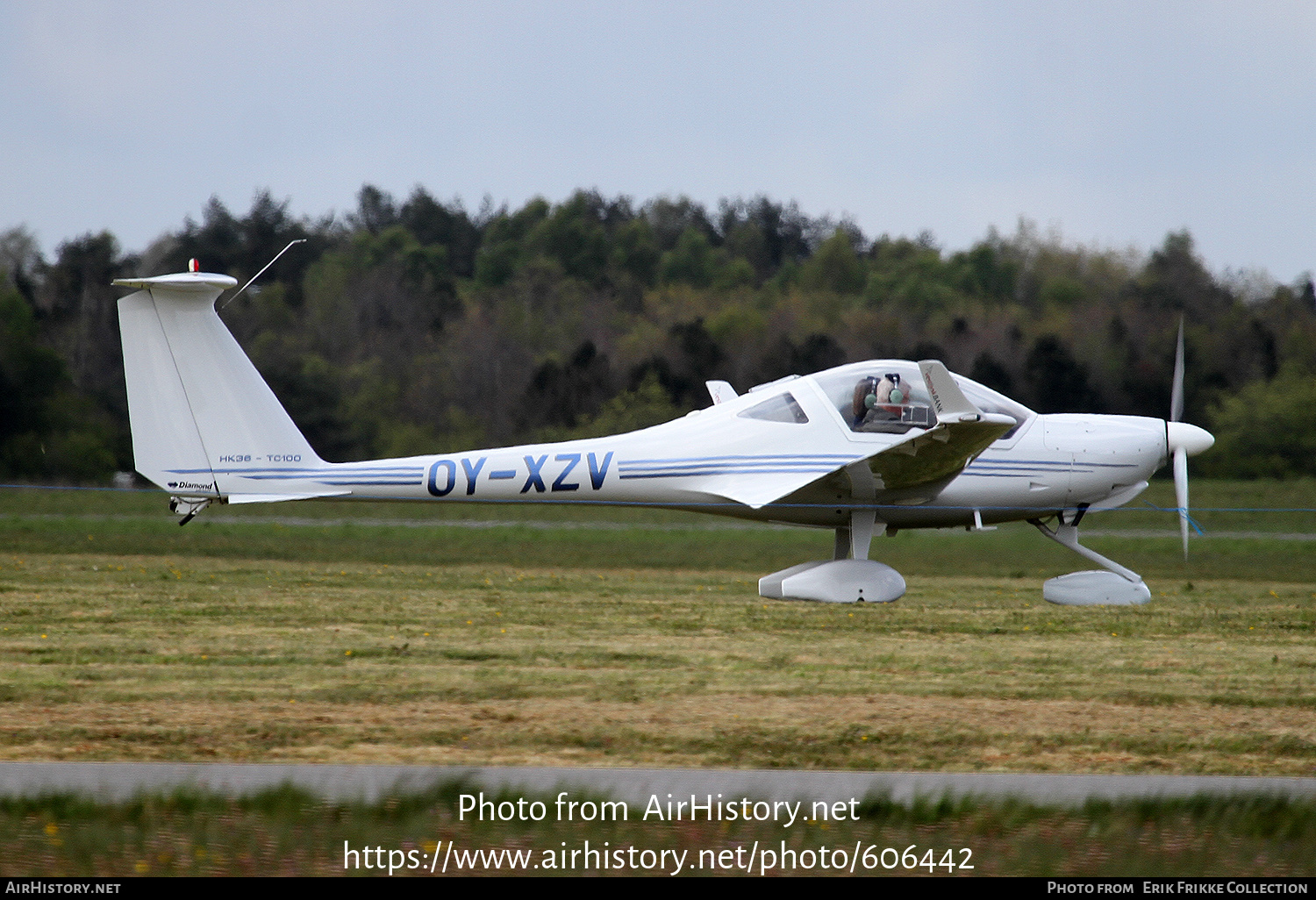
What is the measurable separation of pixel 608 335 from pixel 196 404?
19.1 metres

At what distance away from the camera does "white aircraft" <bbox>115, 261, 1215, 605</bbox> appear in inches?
437

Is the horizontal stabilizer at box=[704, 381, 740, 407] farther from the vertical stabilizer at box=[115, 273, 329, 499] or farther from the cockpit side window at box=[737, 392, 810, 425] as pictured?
the vertical stabilizer at box=[115, 273, 329, 499]

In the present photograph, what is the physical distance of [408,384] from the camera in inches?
1142

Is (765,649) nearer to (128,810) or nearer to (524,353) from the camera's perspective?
(128,810)

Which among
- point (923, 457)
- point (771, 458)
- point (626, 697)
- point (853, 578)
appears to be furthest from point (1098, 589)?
point (626, 697)

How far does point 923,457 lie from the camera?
11.4m

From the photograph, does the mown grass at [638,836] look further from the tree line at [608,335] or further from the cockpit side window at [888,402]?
the tree line at [608,335]

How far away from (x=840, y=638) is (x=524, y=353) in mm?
21110

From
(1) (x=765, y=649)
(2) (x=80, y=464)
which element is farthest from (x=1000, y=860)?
(2) (x=80, y=464)

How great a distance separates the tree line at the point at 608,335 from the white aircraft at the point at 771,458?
466 inches

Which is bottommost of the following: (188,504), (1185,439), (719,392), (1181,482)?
(188,504)

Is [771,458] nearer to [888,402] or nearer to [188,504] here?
[888,402]

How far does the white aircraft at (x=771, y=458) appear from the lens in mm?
11102

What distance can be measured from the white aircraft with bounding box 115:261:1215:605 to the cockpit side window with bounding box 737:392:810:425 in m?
0.01
